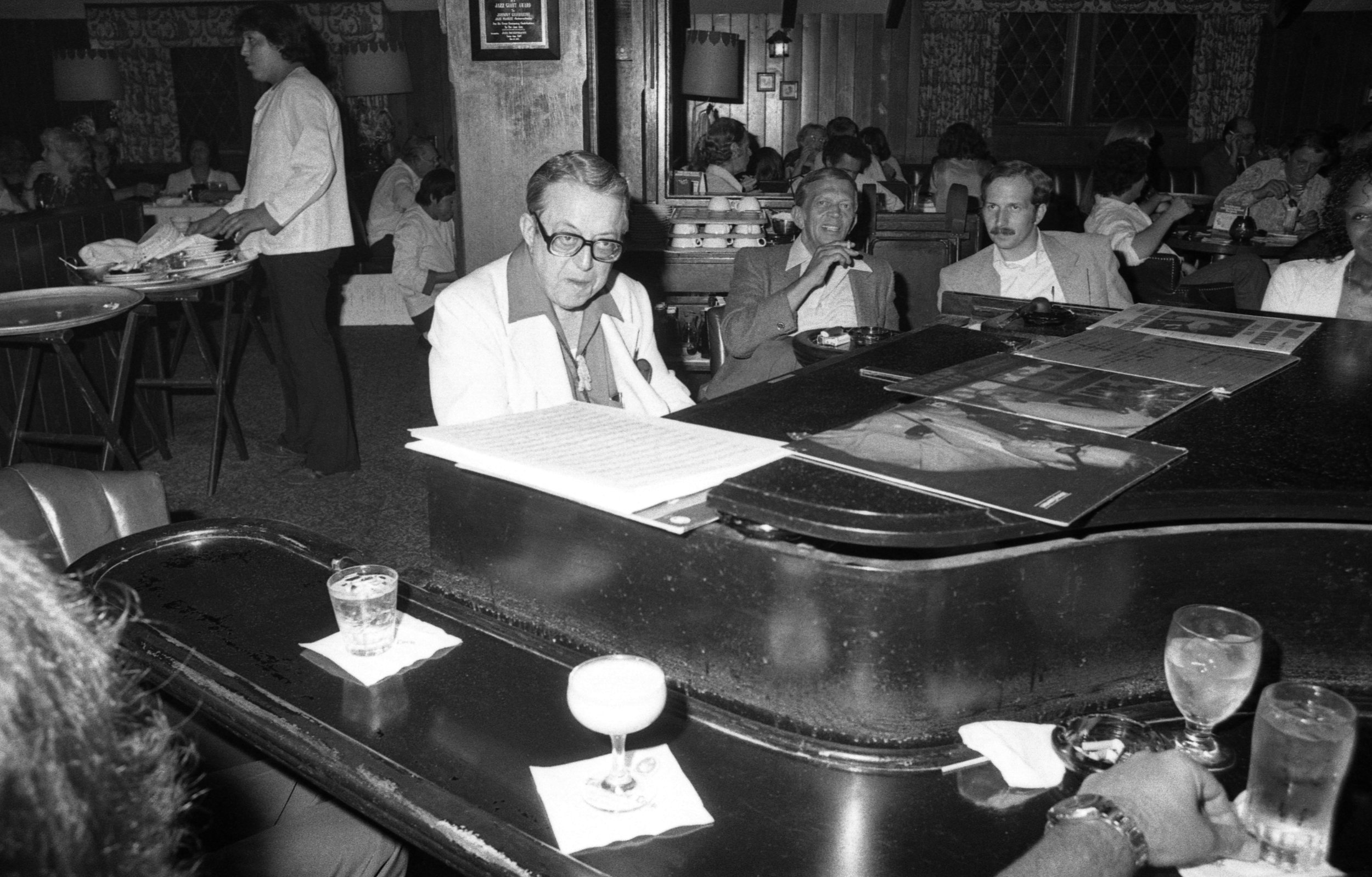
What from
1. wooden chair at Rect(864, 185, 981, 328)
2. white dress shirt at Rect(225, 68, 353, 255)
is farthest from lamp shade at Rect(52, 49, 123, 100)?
wooden chair at Rect(864, 185, 981, 328)

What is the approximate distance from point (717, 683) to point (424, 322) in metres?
4.39

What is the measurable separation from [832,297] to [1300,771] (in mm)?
2550

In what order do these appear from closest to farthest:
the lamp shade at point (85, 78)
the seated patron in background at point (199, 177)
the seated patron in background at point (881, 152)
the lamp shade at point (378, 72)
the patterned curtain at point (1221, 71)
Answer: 1. the seated patron in background at point (881, 152)
2. the seated patron in background at point (199, 177)
3. the lamp shade at point (378, 72)
4. the lamp shade at point (85, 78)
5. the patterned curtain at point (1221, 71)

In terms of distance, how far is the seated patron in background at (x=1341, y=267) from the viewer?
2521 mm

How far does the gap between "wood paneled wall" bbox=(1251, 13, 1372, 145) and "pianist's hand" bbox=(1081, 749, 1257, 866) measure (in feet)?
38.7

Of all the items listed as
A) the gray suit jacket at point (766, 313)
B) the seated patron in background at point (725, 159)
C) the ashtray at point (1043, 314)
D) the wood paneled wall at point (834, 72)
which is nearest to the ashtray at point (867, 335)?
the ashtray at point (1043, 314)

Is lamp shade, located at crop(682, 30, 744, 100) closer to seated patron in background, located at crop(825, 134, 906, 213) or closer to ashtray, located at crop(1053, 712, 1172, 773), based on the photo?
seated patron in background, located at crop(825, 134, 906, 213)

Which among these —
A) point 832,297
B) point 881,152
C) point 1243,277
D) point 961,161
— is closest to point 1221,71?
point 881,152

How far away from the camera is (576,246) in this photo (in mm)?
1983

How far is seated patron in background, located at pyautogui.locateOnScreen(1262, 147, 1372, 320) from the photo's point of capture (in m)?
2.52

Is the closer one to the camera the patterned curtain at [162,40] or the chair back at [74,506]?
the chair back at [74,506]

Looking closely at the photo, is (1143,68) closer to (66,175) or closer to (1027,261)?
(1027,261)

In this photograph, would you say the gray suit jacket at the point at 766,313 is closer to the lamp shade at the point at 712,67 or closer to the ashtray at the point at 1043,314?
the ashtray at the point at 1043,314

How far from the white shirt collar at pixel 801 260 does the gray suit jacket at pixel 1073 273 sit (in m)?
0.26
